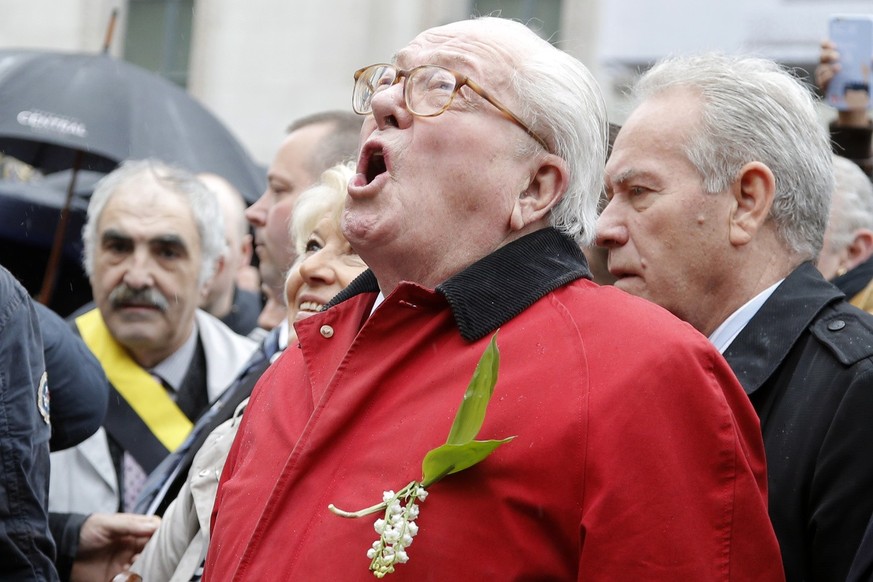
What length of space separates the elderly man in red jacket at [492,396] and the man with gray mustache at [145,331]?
1.76 meters

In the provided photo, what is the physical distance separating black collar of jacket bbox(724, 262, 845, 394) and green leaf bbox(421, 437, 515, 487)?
33.1 inches

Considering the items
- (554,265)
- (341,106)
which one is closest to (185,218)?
(554,265)

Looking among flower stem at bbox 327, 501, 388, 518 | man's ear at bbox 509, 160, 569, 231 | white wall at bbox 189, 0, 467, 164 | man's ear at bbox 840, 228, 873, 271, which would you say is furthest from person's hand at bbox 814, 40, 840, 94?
white wall at bbox 189, 0, 467, 164

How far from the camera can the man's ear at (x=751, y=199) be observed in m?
3.09

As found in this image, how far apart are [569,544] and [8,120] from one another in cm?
473

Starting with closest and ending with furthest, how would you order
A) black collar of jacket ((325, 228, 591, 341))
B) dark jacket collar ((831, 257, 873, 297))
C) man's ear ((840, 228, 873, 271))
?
black collar of jacket ((325, 228, 591, 341)) < dark jacket collar ((831, 257, 873, 297)) < man's ear ((840, 228, 873, 271))

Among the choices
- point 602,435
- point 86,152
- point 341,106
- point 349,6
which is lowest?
point 341,106

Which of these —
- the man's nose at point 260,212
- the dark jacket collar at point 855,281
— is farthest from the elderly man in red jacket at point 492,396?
the man's nose at point 260,212

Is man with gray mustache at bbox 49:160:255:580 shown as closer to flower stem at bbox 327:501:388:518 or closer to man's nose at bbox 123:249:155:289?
man's nose at bbox 123:249:155:289

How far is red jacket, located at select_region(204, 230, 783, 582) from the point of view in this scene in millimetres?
2223

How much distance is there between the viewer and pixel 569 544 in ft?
7.41

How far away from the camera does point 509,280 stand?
8.25ft

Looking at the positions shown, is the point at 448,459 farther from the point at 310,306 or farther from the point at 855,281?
the point at 855,281

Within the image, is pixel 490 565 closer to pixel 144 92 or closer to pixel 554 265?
pixel 554 265
